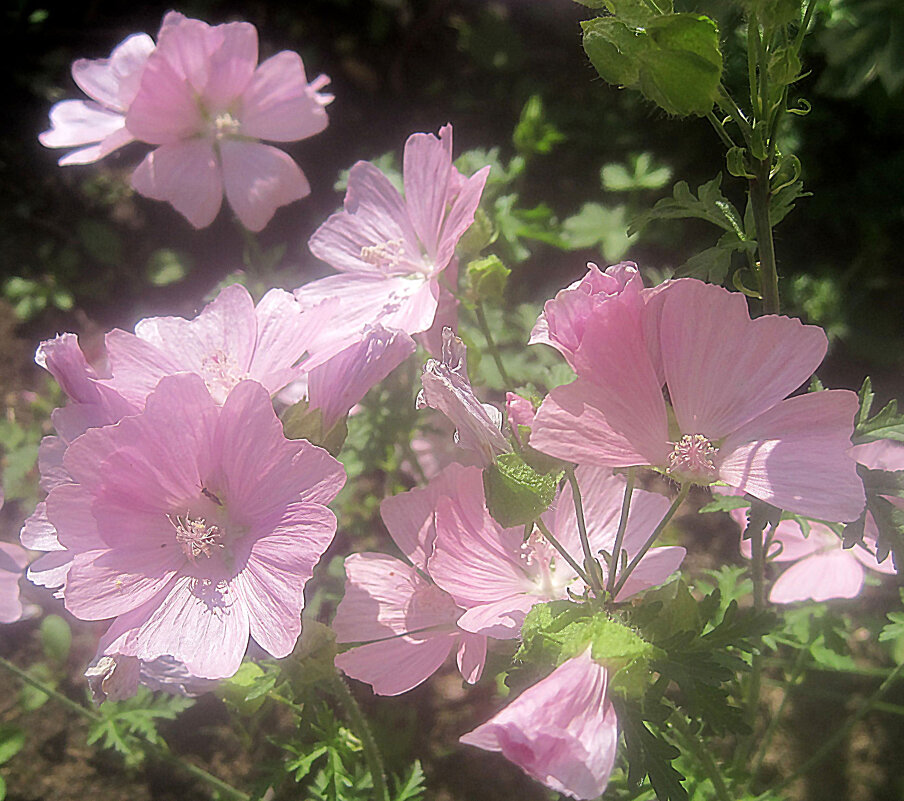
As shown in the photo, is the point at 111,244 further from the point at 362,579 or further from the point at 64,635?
the point at 362,579

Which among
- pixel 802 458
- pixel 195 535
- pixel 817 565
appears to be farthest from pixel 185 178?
pixel 817 565

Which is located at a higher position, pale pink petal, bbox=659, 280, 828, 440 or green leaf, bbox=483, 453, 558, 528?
pale pink petal, bbox=659, 280, 828, 440

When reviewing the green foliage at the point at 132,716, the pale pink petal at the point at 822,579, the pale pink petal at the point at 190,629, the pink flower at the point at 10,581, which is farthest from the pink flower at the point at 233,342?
the pale pink petal at the point at 822,579

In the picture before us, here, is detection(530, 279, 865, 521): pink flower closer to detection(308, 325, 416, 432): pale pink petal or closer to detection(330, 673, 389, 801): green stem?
detection(308, 325, 416, 432): pale pink petal

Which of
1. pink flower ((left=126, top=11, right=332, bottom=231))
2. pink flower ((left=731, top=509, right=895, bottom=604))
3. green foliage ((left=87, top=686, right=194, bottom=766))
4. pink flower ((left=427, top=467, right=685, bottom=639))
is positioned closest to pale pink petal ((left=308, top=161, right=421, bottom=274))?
pink flower ((left=126, top=11, right=332, bottom=231))

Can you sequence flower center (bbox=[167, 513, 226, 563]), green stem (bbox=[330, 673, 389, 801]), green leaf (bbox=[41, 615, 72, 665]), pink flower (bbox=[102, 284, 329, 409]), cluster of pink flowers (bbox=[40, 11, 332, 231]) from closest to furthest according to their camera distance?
1. flower center (bbox=[167, 513, 226, 563])
2. pink flower (bbox=[102, 284, 329, 409])
3. green stem (bbox=[330, 673, 389, 801])
4. cluster of pink flowers (bbox=[40, 11, 332, 231])
5. green leaf (bbox=[41, 615, 72, 665])
